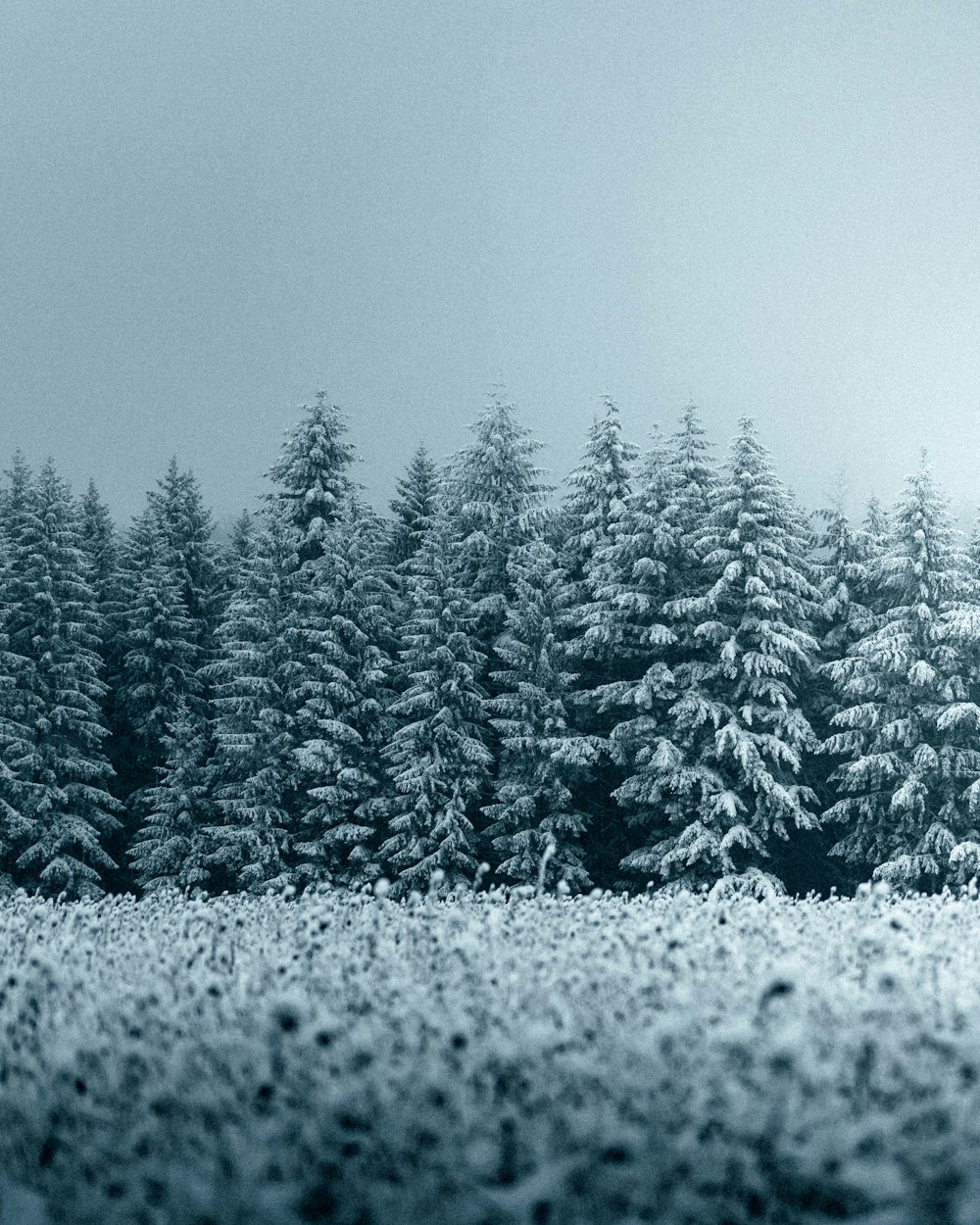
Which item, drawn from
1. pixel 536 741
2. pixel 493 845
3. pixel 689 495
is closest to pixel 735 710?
pixel 536 741

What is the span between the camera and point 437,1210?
324 cm

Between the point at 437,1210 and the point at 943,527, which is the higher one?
the point at 943,527

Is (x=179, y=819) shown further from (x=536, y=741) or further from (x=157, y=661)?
(x=536, y=741)

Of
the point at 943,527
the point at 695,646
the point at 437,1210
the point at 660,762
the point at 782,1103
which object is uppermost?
the point at 943,527

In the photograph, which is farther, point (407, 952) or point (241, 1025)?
point (407, 952)

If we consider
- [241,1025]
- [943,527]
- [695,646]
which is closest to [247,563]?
[695,646]

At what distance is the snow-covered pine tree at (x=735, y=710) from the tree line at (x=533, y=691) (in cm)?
9

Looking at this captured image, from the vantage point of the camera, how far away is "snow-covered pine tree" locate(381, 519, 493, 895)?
25172mm

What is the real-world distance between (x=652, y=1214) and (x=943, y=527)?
25.8m

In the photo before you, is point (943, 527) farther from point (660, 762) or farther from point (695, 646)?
point (660, 762)

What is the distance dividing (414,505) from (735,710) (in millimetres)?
13582

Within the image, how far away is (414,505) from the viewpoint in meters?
34.6

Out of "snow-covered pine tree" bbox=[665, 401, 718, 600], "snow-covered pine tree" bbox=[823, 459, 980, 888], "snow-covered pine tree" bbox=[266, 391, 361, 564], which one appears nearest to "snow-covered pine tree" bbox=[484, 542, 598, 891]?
"snow-covered pine tree" bbox=[665, 401, 718, 600]

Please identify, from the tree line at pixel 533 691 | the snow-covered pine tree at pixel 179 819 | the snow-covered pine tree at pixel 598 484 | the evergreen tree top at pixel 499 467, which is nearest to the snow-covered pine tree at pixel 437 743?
the tree line at pixel 533 691
